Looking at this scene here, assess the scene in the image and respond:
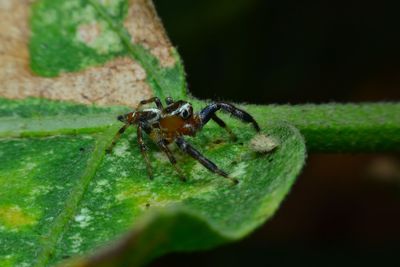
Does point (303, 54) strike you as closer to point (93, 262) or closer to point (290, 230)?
point (290, 230)

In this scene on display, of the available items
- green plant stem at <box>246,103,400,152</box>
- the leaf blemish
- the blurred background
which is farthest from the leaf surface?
the blurred background

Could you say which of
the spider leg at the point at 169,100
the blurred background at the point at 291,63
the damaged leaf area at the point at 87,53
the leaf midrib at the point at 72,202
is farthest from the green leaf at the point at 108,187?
the blurred background at the point at 291,63

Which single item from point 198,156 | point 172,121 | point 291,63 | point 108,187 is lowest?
point 108,187

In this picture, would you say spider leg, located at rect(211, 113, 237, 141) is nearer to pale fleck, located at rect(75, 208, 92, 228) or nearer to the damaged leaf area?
the damaged leaf area

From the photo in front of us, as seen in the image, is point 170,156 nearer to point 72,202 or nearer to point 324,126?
point 72,202

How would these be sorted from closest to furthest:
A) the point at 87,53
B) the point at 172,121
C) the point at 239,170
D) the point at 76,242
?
the point at 76,242
the point at 239,170
the point at 172,121
the point at 87,53

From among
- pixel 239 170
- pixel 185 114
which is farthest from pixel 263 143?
pixel 185 114

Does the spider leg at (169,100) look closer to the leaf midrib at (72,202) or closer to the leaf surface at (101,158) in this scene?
the leaf surface at (101,158)
